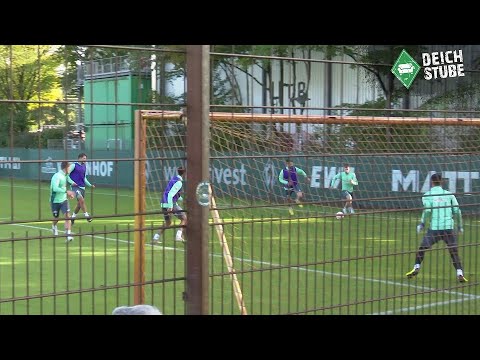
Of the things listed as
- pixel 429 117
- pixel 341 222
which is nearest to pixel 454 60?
pixel 429 117

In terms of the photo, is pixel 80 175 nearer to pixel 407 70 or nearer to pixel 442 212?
pixel 442 212

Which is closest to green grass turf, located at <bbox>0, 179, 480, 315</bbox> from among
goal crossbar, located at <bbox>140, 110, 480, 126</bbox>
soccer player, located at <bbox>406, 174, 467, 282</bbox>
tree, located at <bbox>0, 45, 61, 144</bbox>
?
soccer player, located at <bbox>406, 174, 467, 282</bbox>

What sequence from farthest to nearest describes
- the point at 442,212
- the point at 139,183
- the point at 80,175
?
the point at 80,175, the point at 442,212, the point at 139,183

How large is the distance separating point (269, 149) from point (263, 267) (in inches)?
123

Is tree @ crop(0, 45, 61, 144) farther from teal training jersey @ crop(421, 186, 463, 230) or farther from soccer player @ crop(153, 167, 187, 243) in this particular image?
teal training jersey @ crop(421, 186, 463, 230)

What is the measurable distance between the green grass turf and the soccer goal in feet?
0.59

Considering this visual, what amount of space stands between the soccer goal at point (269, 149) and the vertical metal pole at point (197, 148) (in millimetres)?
136

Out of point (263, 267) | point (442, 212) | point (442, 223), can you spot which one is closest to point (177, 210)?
point (263, 267)

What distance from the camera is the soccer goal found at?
5.54 meters

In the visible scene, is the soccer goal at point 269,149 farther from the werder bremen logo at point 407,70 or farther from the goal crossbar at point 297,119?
the werder bremen logo at point 407,70

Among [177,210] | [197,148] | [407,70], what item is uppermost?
[407,70]

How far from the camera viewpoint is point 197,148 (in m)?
4.60

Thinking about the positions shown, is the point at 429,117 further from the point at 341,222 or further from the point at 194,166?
the point at 194,166

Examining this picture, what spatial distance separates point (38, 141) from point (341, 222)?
112 inches
